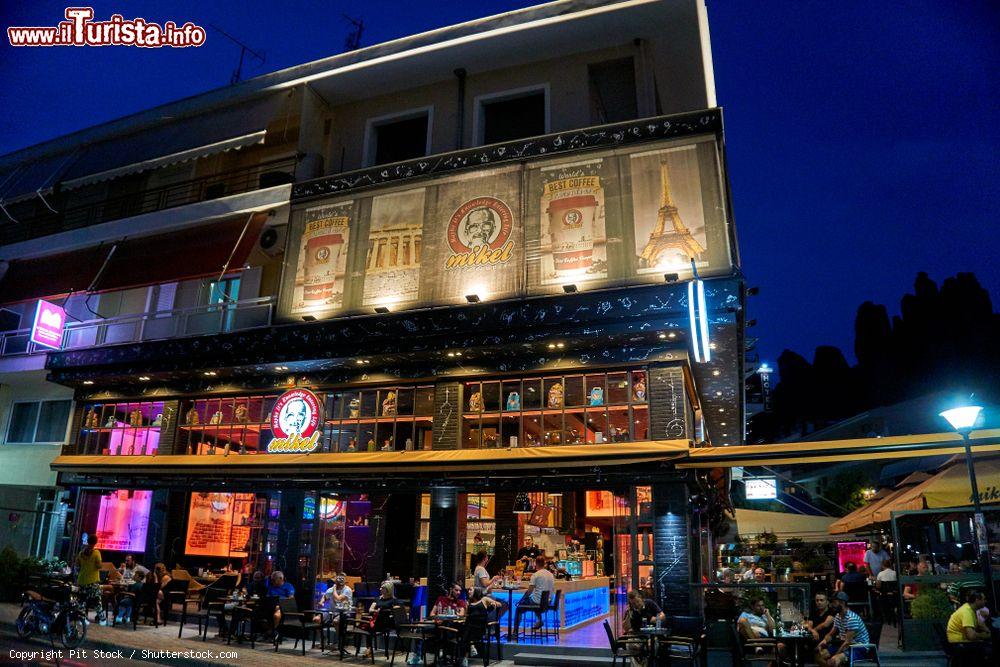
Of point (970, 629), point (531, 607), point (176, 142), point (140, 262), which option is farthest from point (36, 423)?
point (970, 629)

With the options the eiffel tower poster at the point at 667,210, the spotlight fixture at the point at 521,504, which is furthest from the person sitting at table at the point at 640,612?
the eiffel tower poster at the point at 667,210

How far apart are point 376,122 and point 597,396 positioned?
11.0 m

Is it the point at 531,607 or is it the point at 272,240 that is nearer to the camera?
the point at 531,607

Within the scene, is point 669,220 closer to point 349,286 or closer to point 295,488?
point 349,286

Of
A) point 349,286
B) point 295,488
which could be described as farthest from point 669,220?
point 295,488

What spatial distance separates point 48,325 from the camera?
20984mm

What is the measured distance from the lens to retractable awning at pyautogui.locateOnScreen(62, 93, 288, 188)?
19.5 metres

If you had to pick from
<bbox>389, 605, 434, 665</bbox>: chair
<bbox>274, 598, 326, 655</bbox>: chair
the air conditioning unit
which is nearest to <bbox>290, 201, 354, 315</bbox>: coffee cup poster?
the air conditioning unit

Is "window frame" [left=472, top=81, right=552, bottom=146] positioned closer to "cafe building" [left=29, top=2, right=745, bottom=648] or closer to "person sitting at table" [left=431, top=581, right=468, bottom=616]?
"cafe building" [left=29, top=2, right=745, bottom=648]

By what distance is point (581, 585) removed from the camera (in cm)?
1656

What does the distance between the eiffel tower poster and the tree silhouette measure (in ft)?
175

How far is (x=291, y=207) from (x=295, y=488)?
302 inches

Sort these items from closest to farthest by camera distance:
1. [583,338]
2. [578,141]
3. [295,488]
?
[583,338], [578,141], [295,488]

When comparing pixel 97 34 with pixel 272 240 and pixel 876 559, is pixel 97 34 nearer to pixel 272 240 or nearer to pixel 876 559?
pixel 272 240
